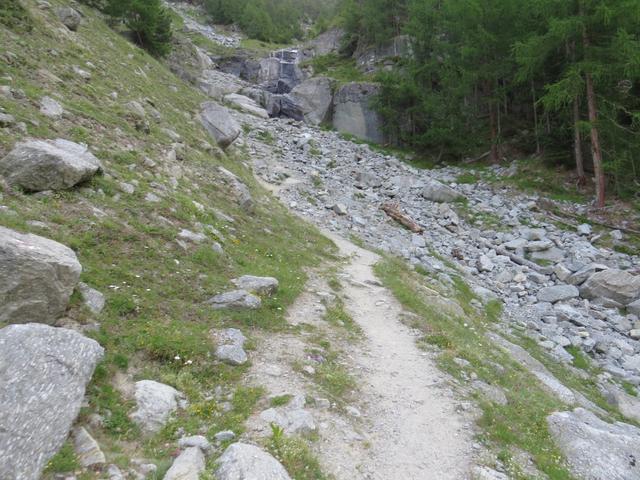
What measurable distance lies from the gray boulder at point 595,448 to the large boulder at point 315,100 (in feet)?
165

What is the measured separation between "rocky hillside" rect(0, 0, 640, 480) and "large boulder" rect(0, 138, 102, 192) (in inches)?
2.1

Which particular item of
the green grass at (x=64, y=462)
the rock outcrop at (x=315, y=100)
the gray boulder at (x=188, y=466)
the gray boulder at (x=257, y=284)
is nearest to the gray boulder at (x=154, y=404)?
the gray boulder at (x=188, y=466)

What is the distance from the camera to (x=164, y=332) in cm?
825

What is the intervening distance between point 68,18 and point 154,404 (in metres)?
26.5

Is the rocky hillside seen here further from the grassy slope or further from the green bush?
the green bush

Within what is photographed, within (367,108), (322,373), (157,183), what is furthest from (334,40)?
(322,373)

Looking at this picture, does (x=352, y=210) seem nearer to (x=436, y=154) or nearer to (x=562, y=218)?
(x=562, y=218)

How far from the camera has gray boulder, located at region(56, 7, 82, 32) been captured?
23731 millimetres

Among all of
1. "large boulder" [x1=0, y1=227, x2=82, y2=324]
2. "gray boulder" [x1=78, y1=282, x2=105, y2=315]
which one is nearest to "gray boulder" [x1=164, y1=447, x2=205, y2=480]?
"large boulder" [x1=0, y1=227, x2=82, y2=324]

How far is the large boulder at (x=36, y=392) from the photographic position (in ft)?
14.6

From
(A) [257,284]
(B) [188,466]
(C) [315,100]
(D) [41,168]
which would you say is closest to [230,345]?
(A) [257,284]

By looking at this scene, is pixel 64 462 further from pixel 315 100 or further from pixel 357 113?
pixel 315 100

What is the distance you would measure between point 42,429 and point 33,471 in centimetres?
45

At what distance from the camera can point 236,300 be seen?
10.4 metres
